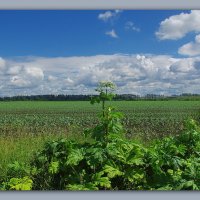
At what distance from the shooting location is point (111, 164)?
3.58m

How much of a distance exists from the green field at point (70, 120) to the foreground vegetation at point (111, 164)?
482mm

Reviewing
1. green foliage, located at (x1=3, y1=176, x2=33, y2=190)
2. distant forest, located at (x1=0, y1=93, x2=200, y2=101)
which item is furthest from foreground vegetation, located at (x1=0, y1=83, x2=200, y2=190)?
distant forest, located at (x1=0, y1=93, x2=200, y2=101)

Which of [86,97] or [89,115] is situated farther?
[89,115]

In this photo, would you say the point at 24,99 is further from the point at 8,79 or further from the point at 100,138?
the point at 100,138

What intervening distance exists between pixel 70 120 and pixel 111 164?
2130 millimetres

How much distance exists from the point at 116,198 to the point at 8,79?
137 centimetres

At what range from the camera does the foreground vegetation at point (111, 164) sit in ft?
11.7

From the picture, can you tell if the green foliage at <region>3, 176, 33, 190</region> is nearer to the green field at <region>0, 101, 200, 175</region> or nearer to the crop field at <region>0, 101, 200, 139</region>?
the green field at <region>0, 101, 200, 175</region>

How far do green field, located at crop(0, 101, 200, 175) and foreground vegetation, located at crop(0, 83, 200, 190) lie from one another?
482mm

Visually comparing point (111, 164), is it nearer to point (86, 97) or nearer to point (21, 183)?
point (21, 183)

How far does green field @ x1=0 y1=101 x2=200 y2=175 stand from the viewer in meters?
4.57
